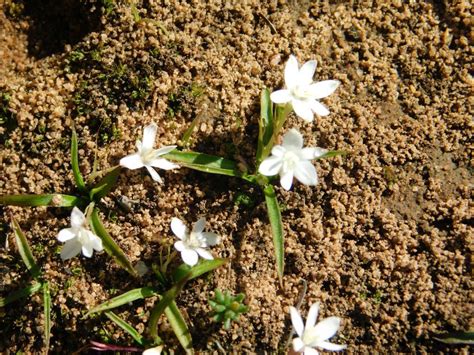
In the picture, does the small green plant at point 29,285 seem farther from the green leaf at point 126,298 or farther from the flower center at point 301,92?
the flower center at point 301,92

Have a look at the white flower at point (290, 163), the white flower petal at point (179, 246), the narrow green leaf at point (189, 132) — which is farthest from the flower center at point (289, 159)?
the white flower petal at point (179, 246)

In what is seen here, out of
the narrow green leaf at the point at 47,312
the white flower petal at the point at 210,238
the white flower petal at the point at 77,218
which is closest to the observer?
the white flower petal at the point at 77,218

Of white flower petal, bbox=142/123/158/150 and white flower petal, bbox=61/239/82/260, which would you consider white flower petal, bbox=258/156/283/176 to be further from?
white flower petal, bbox=61/239/82/260

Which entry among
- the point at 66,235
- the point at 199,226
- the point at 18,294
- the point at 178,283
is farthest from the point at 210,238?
the point at 18,294

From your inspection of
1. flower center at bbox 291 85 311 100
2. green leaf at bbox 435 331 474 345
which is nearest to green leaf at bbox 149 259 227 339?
flower center at bbox 291 85 311 100

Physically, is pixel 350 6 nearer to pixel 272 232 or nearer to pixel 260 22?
pixel 260 22
